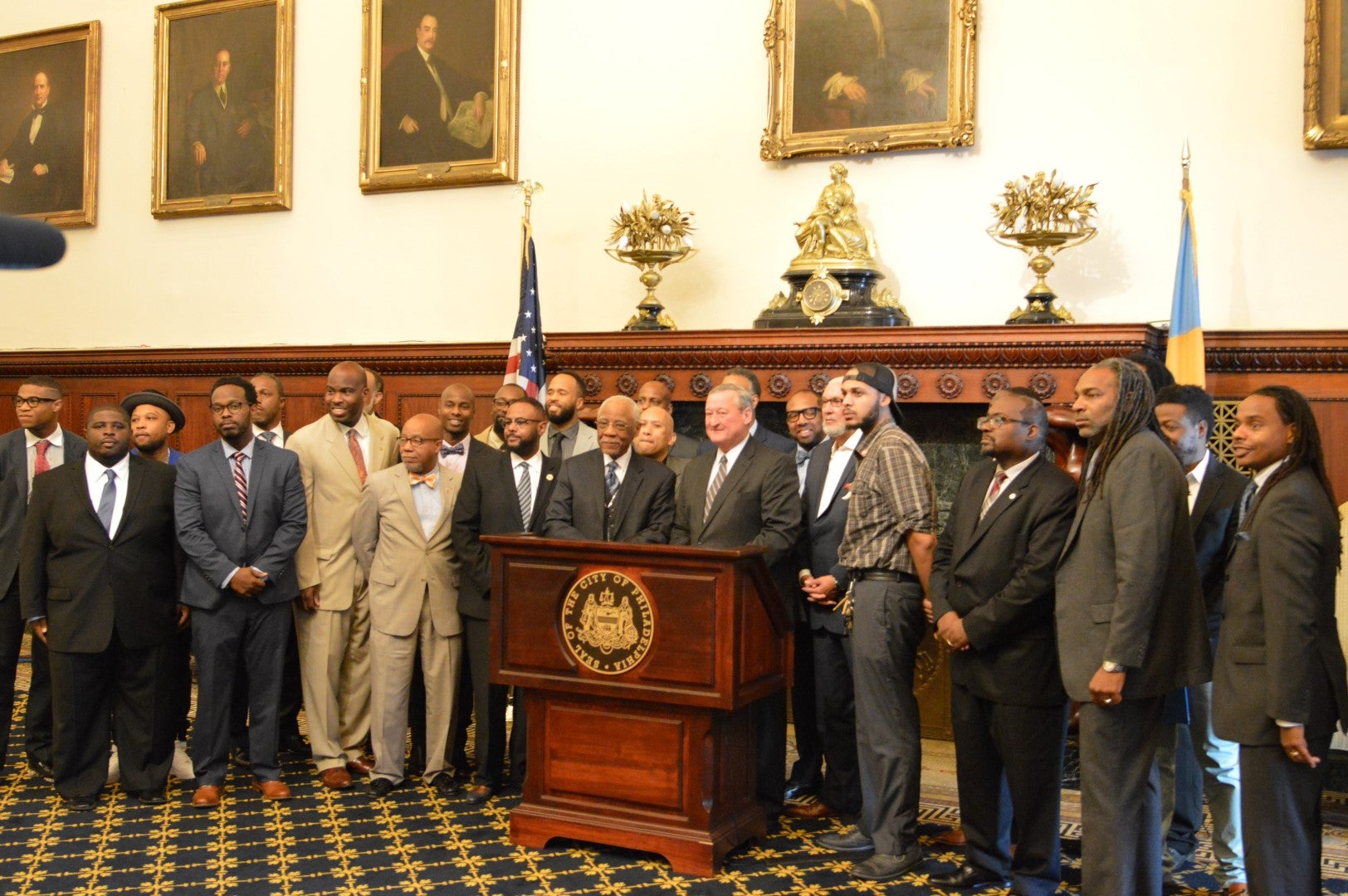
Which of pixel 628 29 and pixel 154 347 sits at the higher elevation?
pixel 628 29

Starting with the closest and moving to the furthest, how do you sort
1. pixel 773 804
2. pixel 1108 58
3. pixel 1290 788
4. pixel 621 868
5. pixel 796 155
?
pixel 1290 788, pixel 621 868, pixel 773 804, pixel 1108 58, pixel 796 155

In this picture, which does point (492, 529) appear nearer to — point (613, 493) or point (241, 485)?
point (613, 493)

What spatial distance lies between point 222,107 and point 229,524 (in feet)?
17.7

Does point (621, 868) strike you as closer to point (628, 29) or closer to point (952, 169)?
point (952, 169)

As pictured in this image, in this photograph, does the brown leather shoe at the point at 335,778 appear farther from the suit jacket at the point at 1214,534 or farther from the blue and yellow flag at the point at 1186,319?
the blue and yellow flag at the point at 1186,319

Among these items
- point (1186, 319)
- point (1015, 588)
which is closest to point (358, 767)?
point (1015, 588)

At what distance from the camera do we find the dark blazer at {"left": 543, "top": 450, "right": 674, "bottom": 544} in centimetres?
528

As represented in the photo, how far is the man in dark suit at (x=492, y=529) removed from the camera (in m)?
5.62

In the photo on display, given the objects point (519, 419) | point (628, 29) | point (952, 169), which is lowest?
point (519, 419)

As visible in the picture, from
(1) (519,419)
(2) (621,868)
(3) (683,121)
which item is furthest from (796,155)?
(2) (621,868)

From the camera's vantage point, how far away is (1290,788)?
366 centimetres

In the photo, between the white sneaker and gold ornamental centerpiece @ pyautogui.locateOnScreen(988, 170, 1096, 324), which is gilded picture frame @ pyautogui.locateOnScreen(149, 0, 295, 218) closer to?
the white sneaker

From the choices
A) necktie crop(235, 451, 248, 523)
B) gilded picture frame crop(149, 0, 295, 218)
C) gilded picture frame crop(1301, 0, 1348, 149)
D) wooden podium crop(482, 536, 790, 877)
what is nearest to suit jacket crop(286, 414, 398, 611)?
necktie crop(235, 451, 248, 523)

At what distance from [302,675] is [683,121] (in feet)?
14.2
